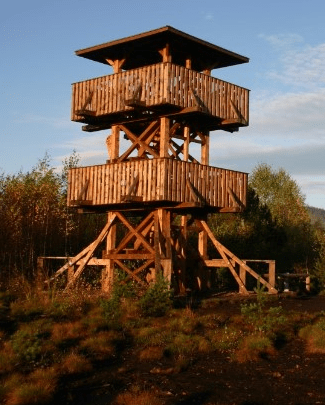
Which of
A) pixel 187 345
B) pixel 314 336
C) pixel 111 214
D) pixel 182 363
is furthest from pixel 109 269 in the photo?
pixel 182 363

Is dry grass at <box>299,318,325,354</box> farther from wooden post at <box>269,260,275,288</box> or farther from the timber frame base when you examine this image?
wooden post at <box>269,260,275,288</box>

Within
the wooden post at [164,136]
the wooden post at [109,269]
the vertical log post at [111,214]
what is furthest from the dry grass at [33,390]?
the vertical log post at [111,214]

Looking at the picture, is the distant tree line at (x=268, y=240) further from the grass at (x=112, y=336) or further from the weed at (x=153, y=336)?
the weed at (x=153, y=336)

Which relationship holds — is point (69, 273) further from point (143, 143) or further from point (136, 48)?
point (136, 48)

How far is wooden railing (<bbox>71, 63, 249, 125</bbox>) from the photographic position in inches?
1037

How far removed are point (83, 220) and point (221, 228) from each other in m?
8.96

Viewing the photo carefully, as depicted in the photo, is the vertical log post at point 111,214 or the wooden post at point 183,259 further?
the vertical log post at point 111,214

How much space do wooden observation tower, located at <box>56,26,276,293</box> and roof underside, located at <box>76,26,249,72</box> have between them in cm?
4

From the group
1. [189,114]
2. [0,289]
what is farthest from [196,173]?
[0,289]

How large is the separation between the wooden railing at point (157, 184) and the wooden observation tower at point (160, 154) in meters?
0.04

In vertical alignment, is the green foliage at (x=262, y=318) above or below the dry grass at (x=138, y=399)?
above

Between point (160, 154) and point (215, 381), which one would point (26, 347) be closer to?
point (215, 381)

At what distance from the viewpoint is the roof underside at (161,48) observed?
2727 centimetres

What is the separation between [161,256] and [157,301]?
16.1 ft
